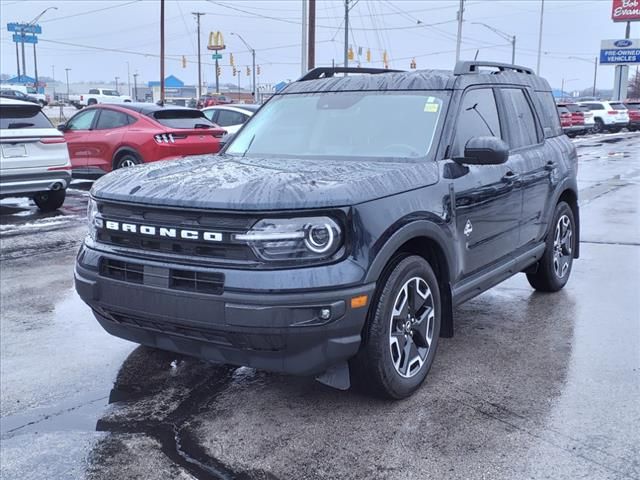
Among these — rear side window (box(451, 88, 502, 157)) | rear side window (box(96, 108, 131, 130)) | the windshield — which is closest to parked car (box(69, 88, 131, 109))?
rear side window (box(96, 108, 131, 130))

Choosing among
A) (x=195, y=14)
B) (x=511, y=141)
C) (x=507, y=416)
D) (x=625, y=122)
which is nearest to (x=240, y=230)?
(x=507, y=416)

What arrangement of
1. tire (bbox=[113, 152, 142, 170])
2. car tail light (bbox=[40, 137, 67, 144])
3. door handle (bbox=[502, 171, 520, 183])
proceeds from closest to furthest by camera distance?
door handle (bbox=[502, 171, 520, 183]) < car tail light (bbox=[40, 137, 67, 144]) < tire (bbox=[113, 152, 142, 170])

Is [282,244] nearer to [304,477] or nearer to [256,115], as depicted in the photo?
[304,477]

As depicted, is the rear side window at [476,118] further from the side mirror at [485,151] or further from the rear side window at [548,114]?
the rear side window at [548,114]

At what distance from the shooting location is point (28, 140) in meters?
10.4

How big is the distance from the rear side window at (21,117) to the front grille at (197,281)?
7732mm

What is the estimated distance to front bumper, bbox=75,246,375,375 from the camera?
11.1 feet

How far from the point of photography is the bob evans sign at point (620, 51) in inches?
2244

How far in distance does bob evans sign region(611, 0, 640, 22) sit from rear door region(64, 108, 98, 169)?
56.2 metres

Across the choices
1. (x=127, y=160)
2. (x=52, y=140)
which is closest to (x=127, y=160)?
(x=127, y=160)

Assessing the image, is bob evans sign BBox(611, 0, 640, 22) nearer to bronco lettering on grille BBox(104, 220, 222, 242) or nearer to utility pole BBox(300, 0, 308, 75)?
utility pole BBox(300, 0, 308, 75)

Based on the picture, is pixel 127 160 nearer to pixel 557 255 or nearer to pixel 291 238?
pixel 557 255

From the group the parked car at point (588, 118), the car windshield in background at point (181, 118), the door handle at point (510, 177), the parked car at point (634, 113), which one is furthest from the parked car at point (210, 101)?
the door handle at point (510, 177)

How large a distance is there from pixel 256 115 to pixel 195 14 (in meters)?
81.2
